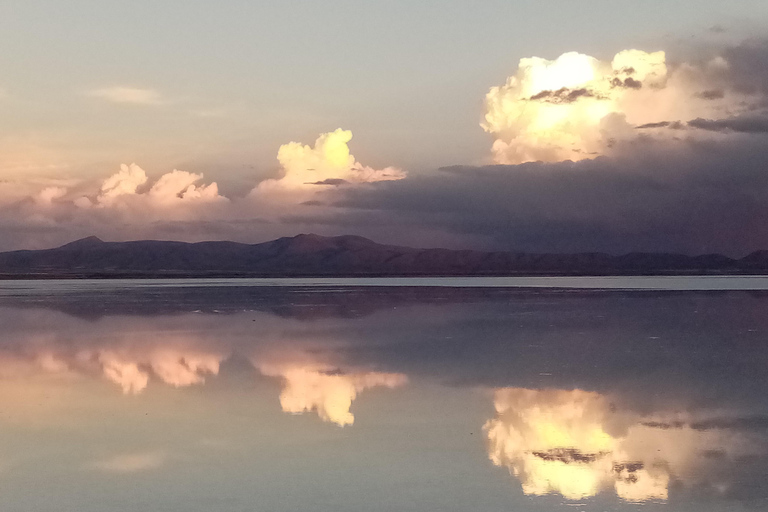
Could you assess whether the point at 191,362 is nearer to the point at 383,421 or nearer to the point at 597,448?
the point at 383,421

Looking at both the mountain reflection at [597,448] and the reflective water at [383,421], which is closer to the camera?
the reflective water at [383,421]

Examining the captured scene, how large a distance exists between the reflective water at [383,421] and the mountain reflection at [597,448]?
0.10ft

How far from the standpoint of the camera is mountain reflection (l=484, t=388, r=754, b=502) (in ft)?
23.1

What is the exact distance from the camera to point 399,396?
1151 centimetres

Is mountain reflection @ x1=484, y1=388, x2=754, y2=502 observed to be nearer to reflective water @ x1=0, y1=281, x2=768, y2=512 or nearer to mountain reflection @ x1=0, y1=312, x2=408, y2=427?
reflective water @ x1=0, y1=281, x2=768, y2=512

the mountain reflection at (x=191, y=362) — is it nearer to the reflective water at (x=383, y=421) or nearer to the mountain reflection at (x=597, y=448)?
the reflective water at (x=383, y=421)

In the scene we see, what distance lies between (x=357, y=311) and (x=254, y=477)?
74.0 ft

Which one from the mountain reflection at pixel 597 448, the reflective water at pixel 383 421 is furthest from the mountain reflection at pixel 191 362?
the mountain reflection at pixel 597 448

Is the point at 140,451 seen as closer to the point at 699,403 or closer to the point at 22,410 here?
the point at 22,410

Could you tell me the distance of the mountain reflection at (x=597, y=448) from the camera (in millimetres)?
7047

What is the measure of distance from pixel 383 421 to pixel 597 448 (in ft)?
8.72

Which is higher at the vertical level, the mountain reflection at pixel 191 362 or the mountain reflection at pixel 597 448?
the mountain reflection at pixel 191 362

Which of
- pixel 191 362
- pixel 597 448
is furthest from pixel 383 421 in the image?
pixel 191 362

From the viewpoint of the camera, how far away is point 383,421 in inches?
385
